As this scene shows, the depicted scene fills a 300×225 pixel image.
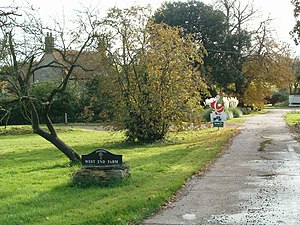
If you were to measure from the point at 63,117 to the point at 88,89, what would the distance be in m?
24.5

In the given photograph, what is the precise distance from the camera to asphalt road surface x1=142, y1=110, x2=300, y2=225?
284 inches

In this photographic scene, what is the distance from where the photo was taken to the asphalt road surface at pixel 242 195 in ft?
23.7

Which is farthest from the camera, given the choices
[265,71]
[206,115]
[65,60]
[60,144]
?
[265,71]

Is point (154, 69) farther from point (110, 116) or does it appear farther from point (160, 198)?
point (160, 198)

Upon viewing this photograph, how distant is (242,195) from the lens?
29.3 ft

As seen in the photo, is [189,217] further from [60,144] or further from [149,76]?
[149,76]

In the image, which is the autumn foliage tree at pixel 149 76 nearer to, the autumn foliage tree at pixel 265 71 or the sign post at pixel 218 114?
the sign post at pixel 218 114

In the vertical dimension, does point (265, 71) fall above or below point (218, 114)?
above

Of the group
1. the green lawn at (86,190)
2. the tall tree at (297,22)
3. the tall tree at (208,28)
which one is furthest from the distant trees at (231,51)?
the green lawn at (86,190)

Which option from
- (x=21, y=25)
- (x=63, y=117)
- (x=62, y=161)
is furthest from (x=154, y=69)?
(x=63, y=117)

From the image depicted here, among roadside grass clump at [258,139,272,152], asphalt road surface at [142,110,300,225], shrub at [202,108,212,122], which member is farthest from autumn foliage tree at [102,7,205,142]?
shrub at [202,108,212,122]

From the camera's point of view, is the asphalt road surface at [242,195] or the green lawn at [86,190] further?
the green lawn at [86,190]

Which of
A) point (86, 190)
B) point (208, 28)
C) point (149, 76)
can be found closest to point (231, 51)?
point (208, 28)

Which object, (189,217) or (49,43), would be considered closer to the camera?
(189,217)
